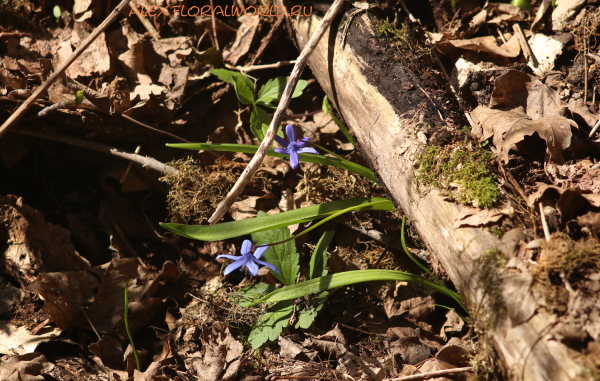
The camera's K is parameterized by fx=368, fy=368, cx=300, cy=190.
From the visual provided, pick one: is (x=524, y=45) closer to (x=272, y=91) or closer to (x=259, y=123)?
(x=272, y=91)

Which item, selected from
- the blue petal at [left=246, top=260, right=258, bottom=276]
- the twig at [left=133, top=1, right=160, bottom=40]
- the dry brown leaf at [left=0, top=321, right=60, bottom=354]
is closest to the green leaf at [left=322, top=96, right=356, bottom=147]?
the blue petal at [left=246, top=260, right=258, bottom=276]

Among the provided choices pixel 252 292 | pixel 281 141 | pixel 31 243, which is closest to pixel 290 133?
pixel 281 141

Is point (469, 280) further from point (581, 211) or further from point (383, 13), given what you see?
point (383, 13)

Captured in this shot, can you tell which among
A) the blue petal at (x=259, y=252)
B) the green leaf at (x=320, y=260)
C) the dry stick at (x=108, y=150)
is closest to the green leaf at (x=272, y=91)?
the dry stick at (x=108, y=150)

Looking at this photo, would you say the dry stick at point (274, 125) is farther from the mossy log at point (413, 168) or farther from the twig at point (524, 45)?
the twig at point (524, 45)

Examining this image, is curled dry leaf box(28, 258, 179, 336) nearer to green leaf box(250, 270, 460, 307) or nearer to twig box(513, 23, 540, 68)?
green leaf box(250, 270, 460, 307)

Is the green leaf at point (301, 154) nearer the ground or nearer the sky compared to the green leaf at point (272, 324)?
nearer the sky
